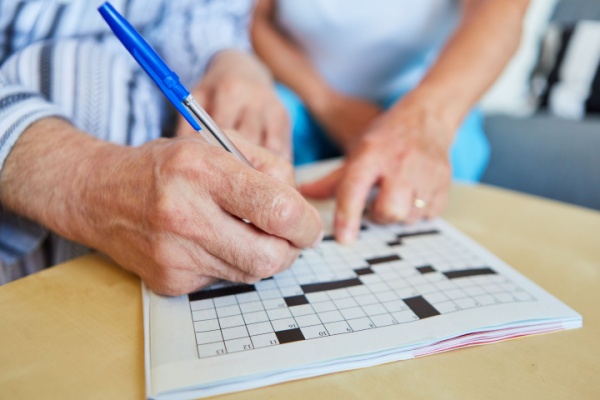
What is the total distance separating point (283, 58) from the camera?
1195 mm

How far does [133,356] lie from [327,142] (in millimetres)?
942

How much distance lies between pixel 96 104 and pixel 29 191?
217 mm

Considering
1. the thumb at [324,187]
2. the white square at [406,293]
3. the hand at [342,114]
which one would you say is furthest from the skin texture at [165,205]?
the hand at [342,114]

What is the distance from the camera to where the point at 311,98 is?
1.15 metres

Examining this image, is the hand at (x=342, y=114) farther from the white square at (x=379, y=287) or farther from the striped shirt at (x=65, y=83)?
the white square at (x=379, y=287)

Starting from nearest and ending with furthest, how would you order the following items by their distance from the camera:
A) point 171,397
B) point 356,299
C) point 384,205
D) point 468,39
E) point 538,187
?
point 171,397, point 356,299, point 384,205, point 468,39, point 538,187

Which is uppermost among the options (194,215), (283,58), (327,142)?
(283,58)

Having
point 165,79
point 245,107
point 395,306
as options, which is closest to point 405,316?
point 395,306

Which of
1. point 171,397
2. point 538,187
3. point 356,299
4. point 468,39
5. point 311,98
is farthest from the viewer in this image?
point 538,187

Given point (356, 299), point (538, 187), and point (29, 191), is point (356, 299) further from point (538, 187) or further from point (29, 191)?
point (538, 187)


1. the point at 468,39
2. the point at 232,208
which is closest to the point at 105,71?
the point at 232,208

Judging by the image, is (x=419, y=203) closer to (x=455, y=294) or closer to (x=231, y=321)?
(x=455, y=294)

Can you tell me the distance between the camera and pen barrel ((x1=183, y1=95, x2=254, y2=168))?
457 mm

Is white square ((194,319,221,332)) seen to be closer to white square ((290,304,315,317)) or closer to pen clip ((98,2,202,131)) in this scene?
white square ((290,304,315,317))
